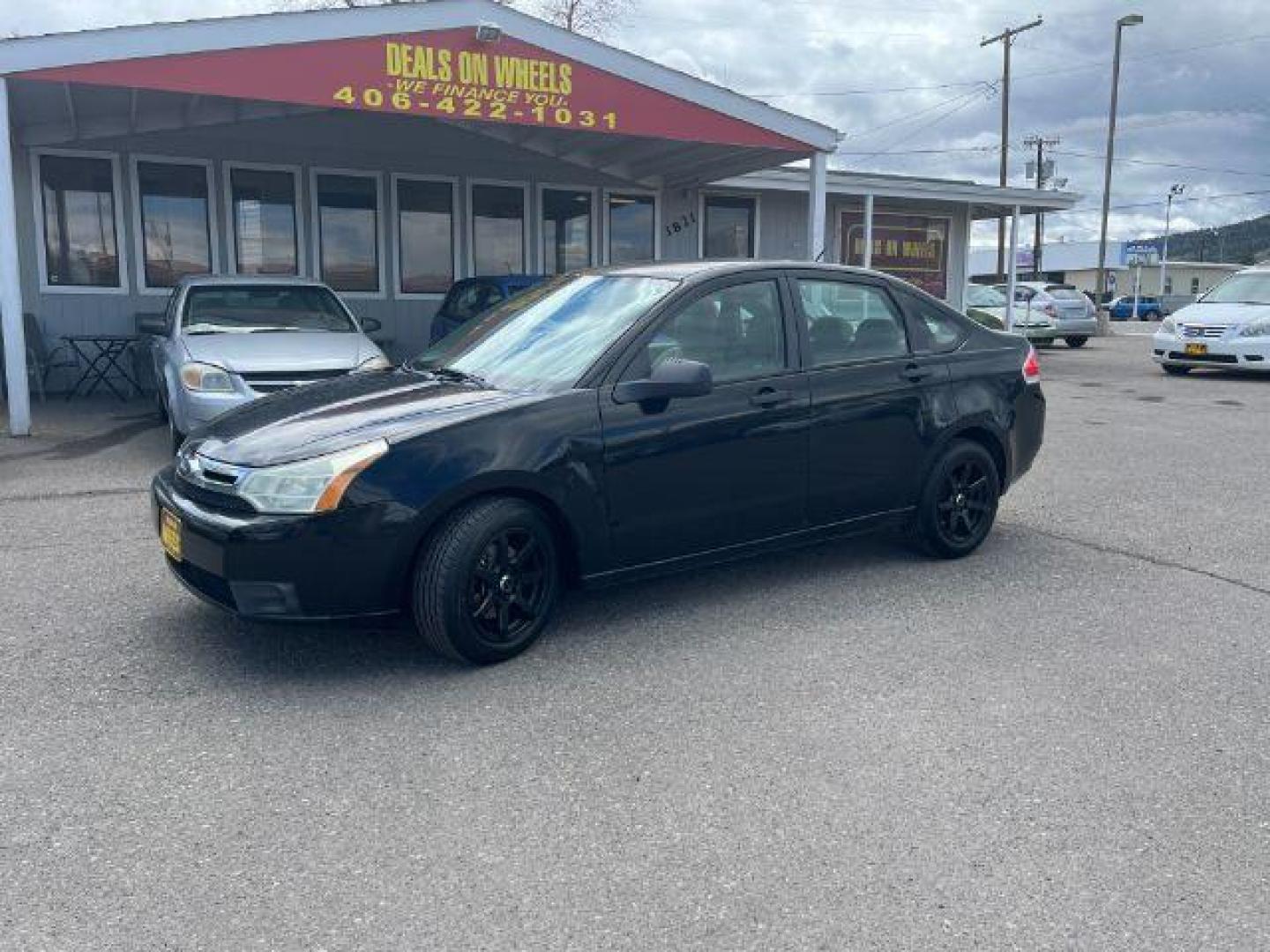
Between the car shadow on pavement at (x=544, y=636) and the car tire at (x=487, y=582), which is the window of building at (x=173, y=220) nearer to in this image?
the car shadow on pavement at (x=544, y=636)

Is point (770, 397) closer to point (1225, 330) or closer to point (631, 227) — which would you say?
point (631, 227)

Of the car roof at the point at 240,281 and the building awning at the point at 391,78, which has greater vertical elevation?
the building awning at the point at 391,78

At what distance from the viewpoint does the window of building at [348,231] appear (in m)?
14.1

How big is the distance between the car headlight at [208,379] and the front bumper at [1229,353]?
14110mm

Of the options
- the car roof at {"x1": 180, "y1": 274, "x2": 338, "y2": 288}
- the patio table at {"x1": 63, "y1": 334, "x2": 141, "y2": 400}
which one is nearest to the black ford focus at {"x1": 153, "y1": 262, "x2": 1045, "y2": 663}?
the car roof at {"x1": 180, "y1": 274, "x2": 338, "y2": 288}

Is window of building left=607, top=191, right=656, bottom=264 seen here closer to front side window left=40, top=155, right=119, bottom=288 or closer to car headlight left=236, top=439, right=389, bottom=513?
front side window left=40, top=155, right=119, bottom=288

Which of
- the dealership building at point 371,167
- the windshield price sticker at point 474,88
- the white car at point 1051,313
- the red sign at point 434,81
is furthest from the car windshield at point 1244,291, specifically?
the windshield price sticker at point 474,88

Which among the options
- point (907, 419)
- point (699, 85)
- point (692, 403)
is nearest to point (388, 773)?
point (692, 403)

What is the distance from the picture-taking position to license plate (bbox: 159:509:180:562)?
405cm

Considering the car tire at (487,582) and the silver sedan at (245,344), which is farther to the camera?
the silver sedan at (245,344)

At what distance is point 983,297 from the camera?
22359 millimetres

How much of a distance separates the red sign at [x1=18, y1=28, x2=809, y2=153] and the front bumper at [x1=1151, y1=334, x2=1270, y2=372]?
8642 mm

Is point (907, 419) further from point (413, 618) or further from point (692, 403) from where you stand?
point (413, 618)

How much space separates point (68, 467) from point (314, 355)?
7.08 feet
